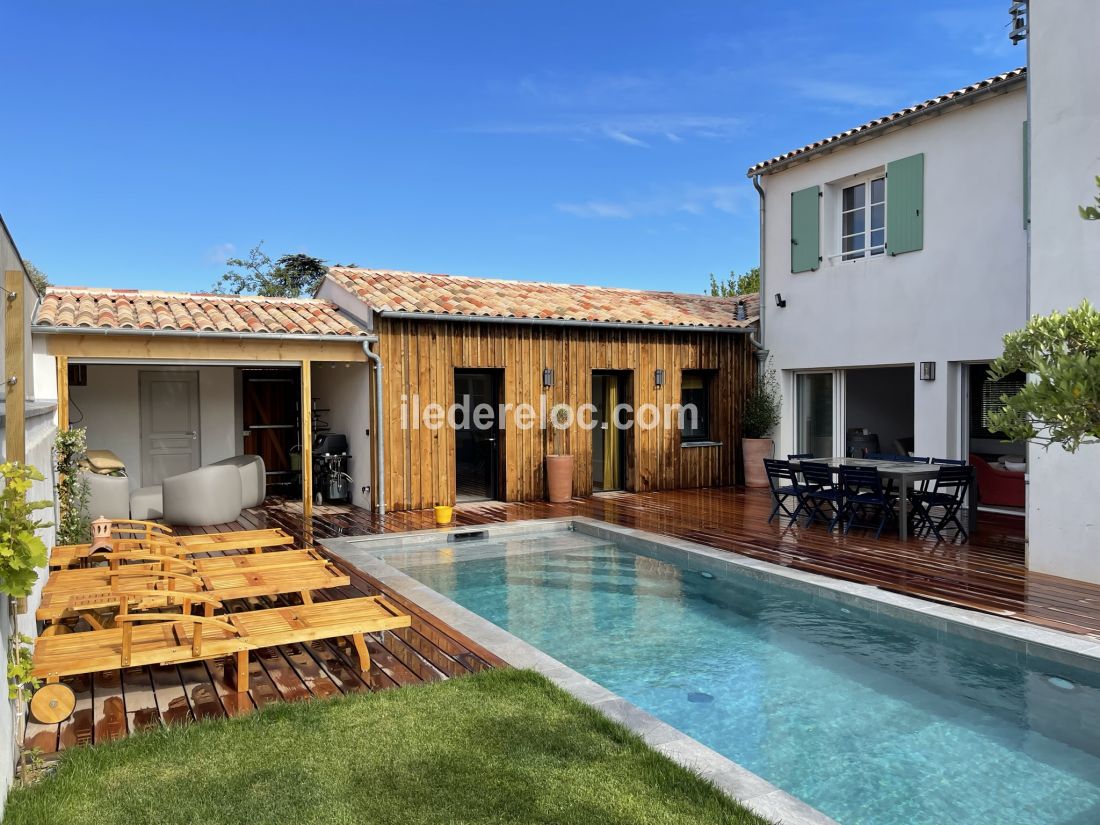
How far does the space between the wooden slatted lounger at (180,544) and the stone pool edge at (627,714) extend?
993 mm

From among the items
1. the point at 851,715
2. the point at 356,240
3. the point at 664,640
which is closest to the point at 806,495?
the point at 664,640

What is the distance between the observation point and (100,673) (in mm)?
4832

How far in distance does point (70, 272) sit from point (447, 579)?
134ft

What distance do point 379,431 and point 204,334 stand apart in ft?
8.84

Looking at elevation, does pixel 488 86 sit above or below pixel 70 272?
above

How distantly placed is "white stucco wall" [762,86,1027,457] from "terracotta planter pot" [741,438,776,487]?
66.6 inches

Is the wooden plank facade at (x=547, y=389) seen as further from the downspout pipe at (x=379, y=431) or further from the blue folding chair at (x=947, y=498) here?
the blue folding chair at (x=947, y=498)

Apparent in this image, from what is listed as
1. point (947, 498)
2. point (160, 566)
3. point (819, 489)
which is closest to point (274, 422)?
point (160, 566)

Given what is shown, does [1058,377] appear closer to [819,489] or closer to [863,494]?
[863,494]

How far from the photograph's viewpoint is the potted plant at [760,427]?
1400 cm

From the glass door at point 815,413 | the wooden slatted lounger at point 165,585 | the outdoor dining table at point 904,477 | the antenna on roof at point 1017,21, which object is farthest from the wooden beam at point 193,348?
the antenna on roof at point 1017,21

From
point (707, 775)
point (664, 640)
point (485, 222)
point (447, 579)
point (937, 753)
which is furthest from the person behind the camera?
point (485, 222)

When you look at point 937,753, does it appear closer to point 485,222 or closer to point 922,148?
point 922,148

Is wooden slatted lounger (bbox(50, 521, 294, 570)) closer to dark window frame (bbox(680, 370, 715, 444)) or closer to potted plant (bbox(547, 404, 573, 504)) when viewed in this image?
potted plant (bbox(547, 404, 573, 504))
